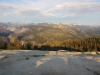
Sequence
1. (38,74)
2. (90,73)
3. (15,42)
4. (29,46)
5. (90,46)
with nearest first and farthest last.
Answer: (38,74)
(90,73)
(15,42)
(29,46)
(90,46)

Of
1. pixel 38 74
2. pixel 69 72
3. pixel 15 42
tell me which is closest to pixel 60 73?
pixel 69 72

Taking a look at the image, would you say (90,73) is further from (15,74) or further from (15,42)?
(15,42)

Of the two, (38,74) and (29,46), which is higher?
(38,74)

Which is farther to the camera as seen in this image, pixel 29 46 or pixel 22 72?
pixel 29 46

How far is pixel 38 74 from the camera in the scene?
20438mm

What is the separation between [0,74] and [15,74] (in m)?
2.03

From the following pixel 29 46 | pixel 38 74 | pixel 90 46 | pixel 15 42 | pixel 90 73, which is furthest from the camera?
pixel 90 46

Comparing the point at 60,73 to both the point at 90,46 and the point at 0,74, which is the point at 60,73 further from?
the point at 90,46

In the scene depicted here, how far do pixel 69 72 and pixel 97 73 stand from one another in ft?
13.8

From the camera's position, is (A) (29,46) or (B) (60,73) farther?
(A) (29,46)

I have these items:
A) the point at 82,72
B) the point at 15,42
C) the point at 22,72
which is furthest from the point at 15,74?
the point at 15,42

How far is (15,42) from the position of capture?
4267 inches

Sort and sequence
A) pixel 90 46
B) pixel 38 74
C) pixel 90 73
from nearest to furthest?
pixel 38 74 → pixel 90 73 → pixel 90 46

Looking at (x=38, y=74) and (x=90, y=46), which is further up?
(x=38, y=74)
